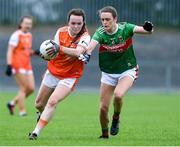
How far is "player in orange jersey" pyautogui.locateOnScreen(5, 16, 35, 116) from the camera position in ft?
60.3

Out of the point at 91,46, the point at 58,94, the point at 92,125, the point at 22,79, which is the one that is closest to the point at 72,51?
the point at 91,46

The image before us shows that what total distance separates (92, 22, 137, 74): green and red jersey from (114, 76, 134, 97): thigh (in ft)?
0.58

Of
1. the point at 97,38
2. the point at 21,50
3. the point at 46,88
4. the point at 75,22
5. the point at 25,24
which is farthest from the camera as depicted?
the point at 21,50

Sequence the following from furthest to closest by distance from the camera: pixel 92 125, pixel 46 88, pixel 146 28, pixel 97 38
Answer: pixel 92 125, pixel 46 88, pixel 97 38, pixel 146 28

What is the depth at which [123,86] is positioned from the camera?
12.1 m

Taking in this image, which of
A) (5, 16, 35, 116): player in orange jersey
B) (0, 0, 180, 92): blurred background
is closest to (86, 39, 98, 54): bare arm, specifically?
(5, 16, 35, 116): player in orange jersey

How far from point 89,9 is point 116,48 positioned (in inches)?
803

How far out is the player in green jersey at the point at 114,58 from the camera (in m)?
12.1

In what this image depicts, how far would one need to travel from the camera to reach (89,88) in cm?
3039

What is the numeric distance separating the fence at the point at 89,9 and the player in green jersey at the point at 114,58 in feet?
65.3

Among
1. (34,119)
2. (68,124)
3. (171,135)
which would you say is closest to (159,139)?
(171,135)

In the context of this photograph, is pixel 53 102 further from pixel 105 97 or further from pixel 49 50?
pixel 105 97

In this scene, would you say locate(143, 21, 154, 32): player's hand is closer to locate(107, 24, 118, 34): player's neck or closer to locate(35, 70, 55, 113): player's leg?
locate(107, 24, 118, 34): player's neck

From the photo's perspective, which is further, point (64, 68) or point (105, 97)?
point (105, 97)
